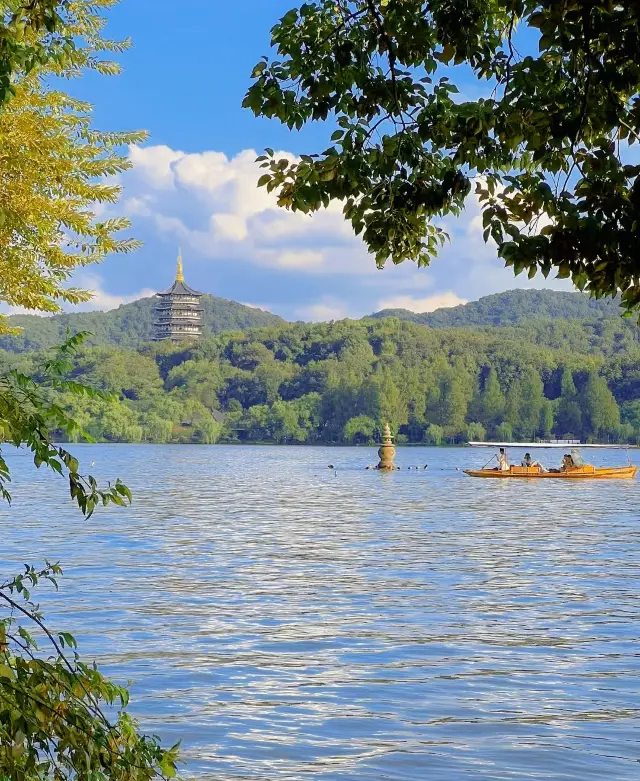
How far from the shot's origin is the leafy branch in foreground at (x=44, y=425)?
505 cm

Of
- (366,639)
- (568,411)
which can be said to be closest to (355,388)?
(568,411)

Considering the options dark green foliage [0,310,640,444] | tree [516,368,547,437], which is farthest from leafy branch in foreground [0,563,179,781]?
tree [516,368,547,437]

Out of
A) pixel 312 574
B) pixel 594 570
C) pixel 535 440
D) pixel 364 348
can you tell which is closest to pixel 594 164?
pixel 312 574

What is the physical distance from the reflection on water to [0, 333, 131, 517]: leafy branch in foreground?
5258 mm

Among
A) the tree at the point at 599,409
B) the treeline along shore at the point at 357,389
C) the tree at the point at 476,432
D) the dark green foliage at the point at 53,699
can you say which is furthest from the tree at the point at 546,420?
the dark green foliage at the point at 53,699

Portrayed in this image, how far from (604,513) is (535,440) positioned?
328 feet

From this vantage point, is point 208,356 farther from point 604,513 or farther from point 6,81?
point 6,81

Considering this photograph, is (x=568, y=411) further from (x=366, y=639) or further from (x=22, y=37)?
(x=22, y=37)

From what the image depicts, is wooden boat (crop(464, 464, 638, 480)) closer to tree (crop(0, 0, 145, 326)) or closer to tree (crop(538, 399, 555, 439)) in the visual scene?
tree (crop(0, 0, 145, 326))

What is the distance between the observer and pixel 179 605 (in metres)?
18.8

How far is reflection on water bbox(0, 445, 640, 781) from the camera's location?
414 inches

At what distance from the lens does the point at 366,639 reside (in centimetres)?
1562

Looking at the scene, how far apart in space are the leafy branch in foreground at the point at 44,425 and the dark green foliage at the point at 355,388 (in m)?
125

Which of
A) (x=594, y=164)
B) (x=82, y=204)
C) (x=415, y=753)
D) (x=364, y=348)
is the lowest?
(x=415, y=753)
